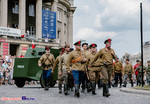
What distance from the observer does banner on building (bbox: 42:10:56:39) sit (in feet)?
142

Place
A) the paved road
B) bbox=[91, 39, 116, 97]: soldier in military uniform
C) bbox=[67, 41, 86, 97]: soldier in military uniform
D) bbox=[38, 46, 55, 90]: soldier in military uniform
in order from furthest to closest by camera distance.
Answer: bbox=[38, 46, 55, 90]: soldier in military uniform → bbox=[91, 39, 116, 97]: soldier in military uniform → bbox=[67, 41, 86, 97]: soldier in military uniform → the paved road

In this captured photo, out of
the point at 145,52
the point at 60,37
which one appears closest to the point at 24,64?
the point at 60,37

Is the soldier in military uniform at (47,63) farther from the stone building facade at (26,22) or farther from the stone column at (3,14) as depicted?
the stone column at (3,14)

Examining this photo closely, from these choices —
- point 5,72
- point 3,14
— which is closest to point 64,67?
point 5,72

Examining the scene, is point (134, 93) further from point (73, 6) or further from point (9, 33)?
point (73, 6)

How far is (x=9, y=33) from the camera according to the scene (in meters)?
37.8

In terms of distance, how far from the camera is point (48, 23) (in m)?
43.6

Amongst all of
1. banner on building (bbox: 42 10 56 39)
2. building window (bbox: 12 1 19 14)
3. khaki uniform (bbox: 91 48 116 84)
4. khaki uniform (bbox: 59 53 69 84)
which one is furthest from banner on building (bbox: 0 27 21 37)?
khaki uniform (bbox: 91 48 116 84)

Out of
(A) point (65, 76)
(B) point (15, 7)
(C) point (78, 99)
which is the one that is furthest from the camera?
(B) point (15, 7)

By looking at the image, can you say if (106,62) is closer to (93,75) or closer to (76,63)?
(76,63)

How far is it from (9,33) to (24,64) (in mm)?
21732

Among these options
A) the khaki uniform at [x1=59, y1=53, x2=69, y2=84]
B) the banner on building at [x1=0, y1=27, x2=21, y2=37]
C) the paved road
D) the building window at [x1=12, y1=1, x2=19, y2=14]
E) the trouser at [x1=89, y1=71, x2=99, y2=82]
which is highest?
the building window at [x1=12, y1=1, x2=19, y2=14]

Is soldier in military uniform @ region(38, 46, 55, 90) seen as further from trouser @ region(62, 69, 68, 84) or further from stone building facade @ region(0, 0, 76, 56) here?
stone building facade @ region(0, 0, 76, 56)

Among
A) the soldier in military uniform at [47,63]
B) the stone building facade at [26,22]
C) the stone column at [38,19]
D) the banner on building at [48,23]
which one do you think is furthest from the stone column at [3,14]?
the soldier in military uniform at [47,63]
